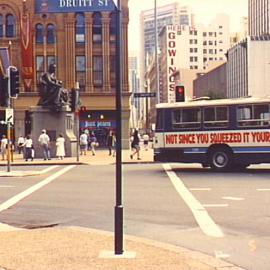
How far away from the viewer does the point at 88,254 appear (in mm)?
8672

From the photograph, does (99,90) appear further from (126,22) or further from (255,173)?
(255,173)

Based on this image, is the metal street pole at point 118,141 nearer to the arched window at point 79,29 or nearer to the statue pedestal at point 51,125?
the statue pedestal at point 51,125

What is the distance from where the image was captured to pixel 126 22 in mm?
62688

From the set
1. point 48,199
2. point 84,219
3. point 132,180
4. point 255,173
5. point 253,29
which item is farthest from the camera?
point 253,29

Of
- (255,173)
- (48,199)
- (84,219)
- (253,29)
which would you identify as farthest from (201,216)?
(253,29)

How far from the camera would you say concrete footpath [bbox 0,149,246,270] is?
7.94 m

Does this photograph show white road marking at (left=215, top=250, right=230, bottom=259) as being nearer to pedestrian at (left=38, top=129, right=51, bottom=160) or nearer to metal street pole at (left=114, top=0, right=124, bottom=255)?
metal street pole at (left=114, top=0, right=124, bottom=255)

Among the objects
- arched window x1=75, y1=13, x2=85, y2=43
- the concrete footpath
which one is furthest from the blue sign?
arched window x1=75, y1=13, x2=85, y2=43

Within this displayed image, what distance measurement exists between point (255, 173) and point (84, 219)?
41.2ft

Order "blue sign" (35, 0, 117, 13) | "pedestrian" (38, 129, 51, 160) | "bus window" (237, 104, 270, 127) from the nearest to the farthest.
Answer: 1. "blue sign" (35, 0, 117, 13)
2. "bus window" (237, 104, 270, 127)
3. "pedestrian" (38, 129, 51, 160)

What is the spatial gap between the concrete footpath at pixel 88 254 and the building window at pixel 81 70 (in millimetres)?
54137

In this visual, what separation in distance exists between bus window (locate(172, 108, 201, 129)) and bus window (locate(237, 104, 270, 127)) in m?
1.67

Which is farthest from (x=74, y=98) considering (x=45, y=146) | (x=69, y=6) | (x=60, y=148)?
(x=69, y=6)

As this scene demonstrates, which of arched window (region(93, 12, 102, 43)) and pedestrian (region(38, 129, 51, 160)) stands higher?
arched window (region(93, 12, 102, 43))
